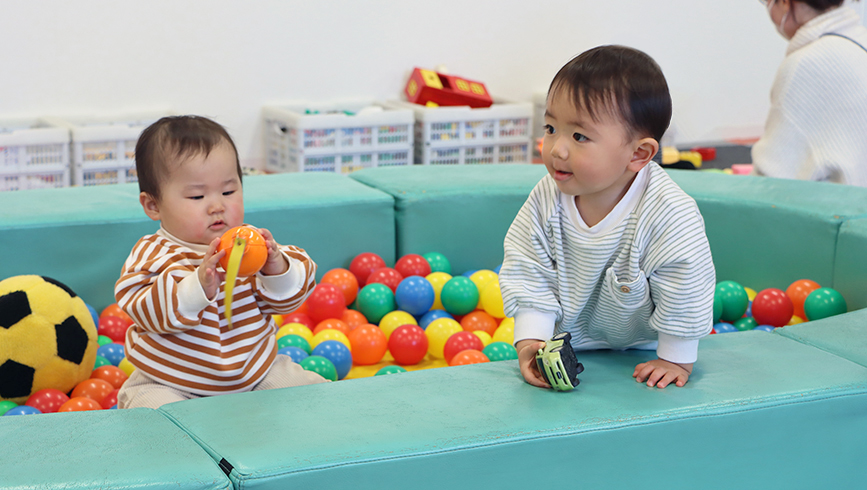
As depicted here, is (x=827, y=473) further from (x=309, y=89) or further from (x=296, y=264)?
(x=309, y=89)

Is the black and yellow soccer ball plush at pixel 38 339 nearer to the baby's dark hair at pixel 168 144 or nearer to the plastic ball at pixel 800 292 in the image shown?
the baby's dark hair at pixel 168 144

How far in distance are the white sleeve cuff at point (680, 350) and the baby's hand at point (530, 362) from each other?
171mm

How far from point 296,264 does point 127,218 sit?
671 millimetres

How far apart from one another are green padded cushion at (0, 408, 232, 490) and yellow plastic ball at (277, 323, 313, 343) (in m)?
0.75

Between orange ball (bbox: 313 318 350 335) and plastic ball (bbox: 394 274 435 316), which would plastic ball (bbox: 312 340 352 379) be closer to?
orange ball (bbox: 313 318 350 335)

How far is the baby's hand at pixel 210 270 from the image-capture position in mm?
1102

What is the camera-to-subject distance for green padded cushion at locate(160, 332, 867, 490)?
901 millimetres

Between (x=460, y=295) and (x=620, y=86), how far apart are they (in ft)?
2.97

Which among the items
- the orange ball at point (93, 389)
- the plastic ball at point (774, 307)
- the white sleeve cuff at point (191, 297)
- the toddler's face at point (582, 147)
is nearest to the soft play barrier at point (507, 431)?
the white sleeve cuff at point (191, 297)

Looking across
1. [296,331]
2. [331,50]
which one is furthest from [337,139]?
[296,331]

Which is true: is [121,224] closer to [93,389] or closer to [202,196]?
[93,389]

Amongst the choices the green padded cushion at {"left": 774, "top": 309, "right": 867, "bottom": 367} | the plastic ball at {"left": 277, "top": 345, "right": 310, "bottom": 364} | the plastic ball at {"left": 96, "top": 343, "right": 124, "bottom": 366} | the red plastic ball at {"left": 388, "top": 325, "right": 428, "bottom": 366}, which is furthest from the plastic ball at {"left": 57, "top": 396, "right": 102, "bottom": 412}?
the green padded cushion at {"left": 774, "top": 309, "right": 867, "bottom": 367}

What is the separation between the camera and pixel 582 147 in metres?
1.08

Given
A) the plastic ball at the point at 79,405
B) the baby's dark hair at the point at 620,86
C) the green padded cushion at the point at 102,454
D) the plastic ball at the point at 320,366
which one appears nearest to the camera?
the green padded cushion at the point at 102,454
